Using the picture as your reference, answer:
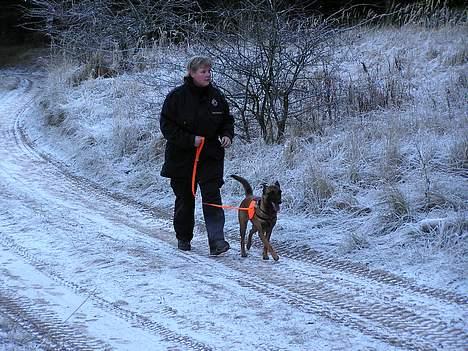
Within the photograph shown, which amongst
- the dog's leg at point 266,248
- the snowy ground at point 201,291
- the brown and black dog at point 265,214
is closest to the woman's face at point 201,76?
the brown and black dog at point 265,214

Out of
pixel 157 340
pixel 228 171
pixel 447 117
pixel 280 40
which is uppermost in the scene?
pixel 280 40

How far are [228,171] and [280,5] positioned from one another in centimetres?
278

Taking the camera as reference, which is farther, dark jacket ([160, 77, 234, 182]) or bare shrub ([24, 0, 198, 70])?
bare shrub ([24, 0, 198, 70])

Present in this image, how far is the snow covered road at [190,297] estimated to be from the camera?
4.67 metres

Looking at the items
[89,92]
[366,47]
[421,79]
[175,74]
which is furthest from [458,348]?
[89,92]

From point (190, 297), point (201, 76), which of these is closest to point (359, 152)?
point (201, 76)

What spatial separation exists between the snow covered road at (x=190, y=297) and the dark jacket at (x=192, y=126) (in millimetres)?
831

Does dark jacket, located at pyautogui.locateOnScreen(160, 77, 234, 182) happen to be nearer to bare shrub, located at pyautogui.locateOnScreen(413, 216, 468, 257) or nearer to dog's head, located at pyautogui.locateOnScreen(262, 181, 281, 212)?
dog's head, located at pyautogui.locateOnScreen(262, 181, 281, 212)

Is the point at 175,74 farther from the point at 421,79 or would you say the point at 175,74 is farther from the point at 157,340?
the point at 157,340

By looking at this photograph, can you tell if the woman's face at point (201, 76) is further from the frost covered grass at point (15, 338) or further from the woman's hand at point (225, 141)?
the frost covered grass at point (15, 338)

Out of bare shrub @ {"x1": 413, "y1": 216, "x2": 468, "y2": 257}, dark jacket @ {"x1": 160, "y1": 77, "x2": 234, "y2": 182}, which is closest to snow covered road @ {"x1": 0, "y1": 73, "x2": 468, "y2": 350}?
bare shrub @ {"x1": 413, "y1": 216, "x2": 468, "y2": 257}

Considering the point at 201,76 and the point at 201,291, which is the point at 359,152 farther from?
the point at 201,291

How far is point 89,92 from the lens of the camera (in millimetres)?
15188

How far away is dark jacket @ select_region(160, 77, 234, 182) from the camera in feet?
21.3
